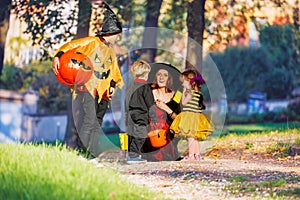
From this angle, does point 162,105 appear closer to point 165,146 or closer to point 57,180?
point 165,146

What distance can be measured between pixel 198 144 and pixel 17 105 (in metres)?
20.0

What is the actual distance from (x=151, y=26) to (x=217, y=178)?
39.8 ft

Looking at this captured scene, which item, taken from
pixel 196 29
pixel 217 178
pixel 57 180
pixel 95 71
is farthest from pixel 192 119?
pixel 196 29

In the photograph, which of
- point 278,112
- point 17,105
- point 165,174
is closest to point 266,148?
point 165,174

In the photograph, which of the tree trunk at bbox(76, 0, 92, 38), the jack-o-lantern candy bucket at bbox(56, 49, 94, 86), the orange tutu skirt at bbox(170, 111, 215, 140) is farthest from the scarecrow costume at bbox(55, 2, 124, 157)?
the tree trunk at bbox(76, 0, 92, 38)

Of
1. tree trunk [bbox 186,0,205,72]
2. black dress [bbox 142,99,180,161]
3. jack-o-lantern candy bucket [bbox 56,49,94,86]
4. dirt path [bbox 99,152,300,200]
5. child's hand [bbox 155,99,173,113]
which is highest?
tree trunk [bbox 186,0,205,72]

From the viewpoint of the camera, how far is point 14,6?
60.2 feet

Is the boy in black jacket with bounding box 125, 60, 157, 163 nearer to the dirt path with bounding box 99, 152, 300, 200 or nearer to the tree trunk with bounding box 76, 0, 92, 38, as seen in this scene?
the dirt path with bounding box 99, 152, 300, 200

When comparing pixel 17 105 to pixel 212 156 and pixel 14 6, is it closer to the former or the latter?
pixel 14 6

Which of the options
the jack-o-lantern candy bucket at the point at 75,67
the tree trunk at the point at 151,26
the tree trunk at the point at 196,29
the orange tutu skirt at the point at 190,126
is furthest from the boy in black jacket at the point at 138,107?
the tree trunk at the point at 151,26

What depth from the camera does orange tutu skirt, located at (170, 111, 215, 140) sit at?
41.3ft

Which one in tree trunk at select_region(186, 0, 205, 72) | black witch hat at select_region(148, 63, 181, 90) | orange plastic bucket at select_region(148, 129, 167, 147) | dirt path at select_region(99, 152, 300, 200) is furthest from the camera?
tree trunk at select_region(186, 0, 205, 72)

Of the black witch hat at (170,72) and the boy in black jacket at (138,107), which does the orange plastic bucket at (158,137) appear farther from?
the black witch hat at (170,72)

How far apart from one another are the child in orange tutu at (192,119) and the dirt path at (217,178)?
0.55m
